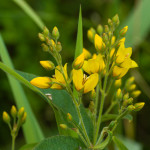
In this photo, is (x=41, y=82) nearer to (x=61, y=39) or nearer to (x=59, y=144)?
(x=59, y=144)

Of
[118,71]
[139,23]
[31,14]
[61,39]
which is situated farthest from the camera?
[61,39]

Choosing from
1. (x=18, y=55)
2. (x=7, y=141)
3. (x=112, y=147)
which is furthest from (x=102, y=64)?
(x=18, y=55)

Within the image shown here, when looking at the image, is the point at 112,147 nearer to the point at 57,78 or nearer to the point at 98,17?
the point at 57,78

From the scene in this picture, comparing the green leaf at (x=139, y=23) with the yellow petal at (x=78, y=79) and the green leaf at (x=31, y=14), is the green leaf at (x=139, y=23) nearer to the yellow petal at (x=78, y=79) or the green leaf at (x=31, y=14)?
the green leaf at (x=31, y=14)

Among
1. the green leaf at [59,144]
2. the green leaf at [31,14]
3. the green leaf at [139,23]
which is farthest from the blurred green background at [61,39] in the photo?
the green leaf at [59,144]

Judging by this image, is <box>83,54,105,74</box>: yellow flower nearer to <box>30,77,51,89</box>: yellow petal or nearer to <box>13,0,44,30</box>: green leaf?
<box>30,77,51,89</box>: yellow petal

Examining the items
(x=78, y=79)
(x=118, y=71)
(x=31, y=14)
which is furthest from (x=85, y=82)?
(x=31, y=14)

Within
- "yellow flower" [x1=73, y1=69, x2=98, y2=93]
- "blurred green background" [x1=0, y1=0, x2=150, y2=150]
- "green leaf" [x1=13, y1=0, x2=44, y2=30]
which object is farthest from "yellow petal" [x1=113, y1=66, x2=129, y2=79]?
"blurred green background" [x1=0, y1=0, x2=150, y2=150]
